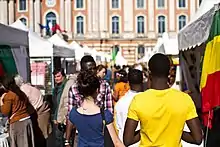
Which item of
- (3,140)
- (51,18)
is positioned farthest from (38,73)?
(51,18)

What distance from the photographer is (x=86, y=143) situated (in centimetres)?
407

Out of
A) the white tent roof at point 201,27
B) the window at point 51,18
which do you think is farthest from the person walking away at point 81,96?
the window at point 51,18

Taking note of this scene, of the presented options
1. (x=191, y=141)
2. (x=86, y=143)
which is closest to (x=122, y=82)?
(x=86, y=143)

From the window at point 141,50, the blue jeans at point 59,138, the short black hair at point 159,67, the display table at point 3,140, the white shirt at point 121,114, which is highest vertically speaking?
the window at point 141,50

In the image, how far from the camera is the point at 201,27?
20.5ft

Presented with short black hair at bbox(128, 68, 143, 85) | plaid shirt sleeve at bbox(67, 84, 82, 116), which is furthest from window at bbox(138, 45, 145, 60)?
plaid shirt sleeve at bbox(67, 84, 82, 116)

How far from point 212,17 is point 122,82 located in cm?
392

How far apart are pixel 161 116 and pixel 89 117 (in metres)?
0.90

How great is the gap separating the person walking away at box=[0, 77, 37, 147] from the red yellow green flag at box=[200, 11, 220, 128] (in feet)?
8.91

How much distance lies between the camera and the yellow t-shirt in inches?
129

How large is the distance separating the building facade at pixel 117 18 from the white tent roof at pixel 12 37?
44585 mm

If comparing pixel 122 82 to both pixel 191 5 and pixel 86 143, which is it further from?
pixel 191 5

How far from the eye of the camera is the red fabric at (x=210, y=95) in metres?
4.92

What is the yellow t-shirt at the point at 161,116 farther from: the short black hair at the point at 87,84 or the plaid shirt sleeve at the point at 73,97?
the plaid shirt sleeve at the point at 73,97
